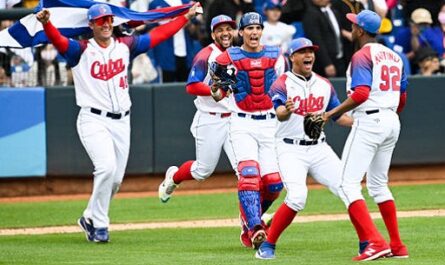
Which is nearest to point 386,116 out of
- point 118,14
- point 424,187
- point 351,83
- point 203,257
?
point 351,83

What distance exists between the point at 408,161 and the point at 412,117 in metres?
0.64

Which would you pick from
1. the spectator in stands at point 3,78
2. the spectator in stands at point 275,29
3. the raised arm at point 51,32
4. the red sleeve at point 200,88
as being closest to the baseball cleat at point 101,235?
the red sleeve at point 200,88

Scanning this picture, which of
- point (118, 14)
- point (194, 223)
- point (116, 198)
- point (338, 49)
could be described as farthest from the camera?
point (338, 49)

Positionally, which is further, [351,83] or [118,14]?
[118,14]

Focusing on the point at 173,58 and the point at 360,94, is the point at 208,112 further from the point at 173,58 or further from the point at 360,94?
the point at 173,58

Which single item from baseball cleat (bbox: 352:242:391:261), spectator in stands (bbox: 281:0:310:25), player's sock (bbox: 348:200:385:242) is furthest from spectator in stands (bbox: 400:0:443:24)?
baseball cleat (bbox: 352:242:391:261)

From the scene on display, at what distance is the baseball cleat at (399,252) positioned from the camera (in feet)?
34.7

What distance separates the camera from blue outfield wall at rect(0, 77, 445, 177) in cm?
1683

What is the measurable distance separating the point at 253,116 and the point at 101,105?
1.77 metres

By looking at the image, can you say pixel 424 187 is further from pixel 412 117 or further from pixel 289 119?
pixel 289 119

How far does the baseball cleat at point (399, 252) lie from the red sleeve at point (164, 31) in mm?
3810

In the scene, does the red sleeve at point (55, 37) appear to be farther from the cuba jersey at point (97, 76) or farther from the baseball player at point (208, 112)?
the baseball player at point (208, 112)

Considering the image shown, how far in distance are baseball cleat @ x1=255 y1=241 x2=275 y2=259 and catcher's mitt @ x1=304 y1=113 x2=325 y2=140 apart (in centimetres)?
104

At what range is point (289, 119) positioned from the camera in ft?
Result: 35.4
